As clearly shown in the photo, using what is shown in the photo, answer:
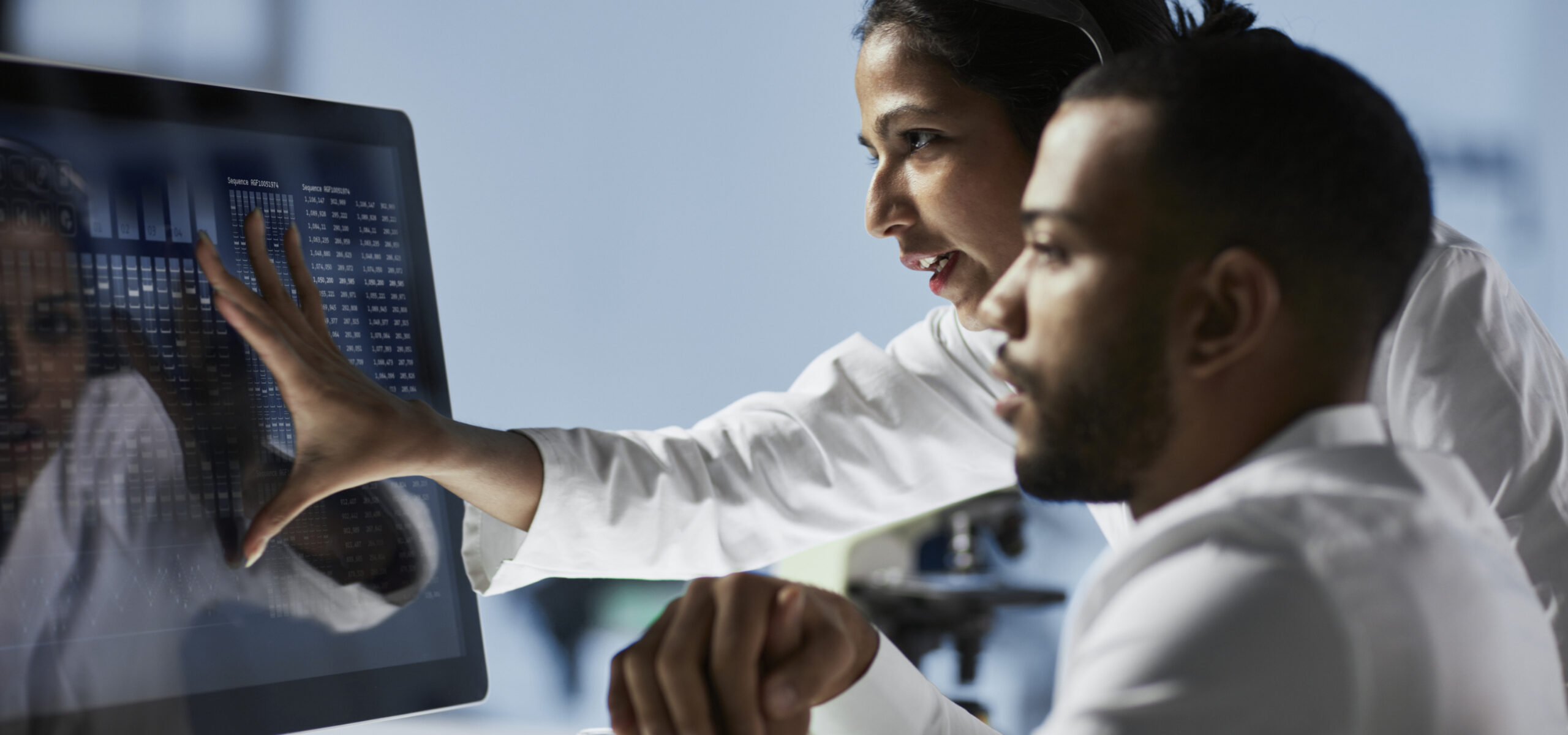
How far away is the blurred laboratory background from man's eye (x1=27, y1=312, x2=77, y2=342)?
146cm

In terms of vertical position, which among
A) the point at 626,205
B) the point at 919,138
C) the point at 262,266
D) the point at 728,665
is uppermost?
the point at 626,205

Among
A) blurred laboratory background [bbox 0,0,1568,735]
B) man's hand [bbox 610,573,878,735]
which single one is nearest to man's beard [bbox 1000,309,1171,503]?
man's hand [bbox 610,573,878,735]

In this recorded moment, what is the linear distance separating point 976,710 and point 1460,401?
1493 millimetres

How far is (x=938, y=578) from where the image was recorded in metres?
2.56

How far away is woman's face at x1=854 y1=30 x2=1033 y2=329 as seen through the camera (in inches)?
40.0

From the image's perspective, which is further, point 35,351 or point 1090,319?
point 35,351

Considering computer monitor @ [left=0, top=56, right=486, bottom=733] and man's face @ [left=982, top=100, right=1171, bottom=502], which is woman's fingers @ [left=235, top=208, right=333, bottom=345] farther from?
man's face @ [left=982, top=100, right=1171, bottom=502]

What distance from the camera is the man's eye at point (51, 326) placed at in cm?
63

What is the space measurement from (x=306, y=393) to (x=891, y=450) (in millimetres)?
647

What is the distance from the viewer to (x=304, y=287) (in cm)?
74

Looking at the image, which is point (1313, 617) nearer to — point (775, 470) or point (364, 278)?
point (364, 278)

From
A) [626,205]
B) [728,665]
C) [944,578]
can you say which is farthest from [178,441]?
[944,578]

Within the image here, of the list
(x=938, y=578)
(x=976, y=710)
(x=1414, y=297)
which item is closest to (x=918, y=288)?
(x=938, y=578)

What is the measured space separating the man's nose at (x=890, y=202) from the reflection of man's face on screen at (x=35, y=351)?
2.15 ft
